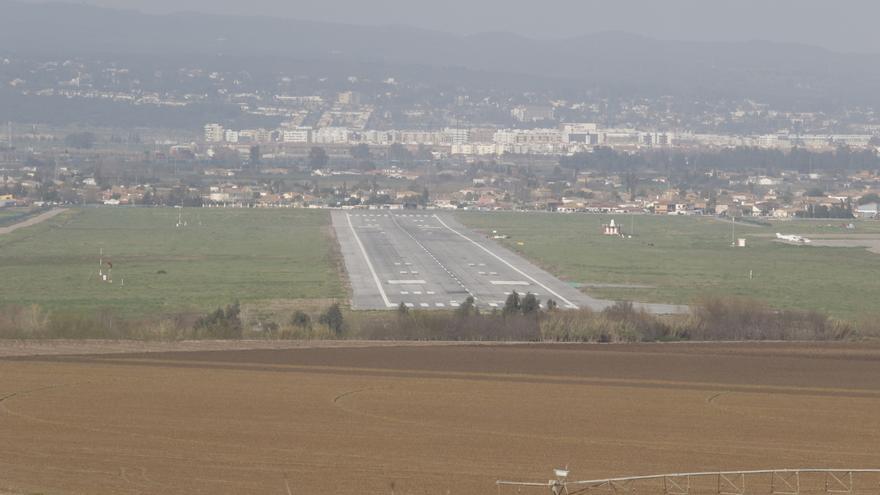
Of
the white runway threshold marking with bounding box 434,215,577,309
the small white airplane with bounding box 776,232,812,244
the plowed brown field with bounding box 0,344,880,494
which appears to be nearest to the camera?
the plowed brown field with bounding box 0,344,880,494

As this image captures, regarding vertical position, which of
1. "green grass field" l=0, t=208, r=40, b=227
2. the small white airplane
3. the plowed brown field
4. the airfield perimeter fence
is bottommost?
"green grass field" l=0, t=208, r=40, b=227

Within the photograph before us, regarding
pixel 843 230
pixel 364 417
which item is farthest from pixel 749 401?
pixel 843 230

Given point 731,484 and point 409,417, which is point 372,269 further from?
point 731,484

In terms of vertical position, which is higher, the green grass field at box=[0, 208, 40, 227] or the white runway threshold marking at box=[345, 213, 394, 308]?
the white runway threshold marking at box=[345, 213, 394, 308]

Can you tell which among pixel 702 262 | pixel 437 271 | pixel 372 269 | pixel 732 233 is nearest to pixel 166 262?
pixel 372 269

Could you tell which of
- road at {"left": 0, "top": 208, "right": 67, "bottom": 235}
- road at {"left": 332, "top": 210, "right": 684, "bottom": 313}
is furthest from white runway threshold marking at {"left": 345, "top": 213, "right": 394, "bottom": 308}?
road at {"left": 0, "top": 208, "right": 67, "bottom": 235}

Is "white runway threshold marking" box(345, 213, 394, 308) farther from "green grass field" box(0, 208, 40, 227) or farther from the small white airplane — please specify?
the small white airplane
